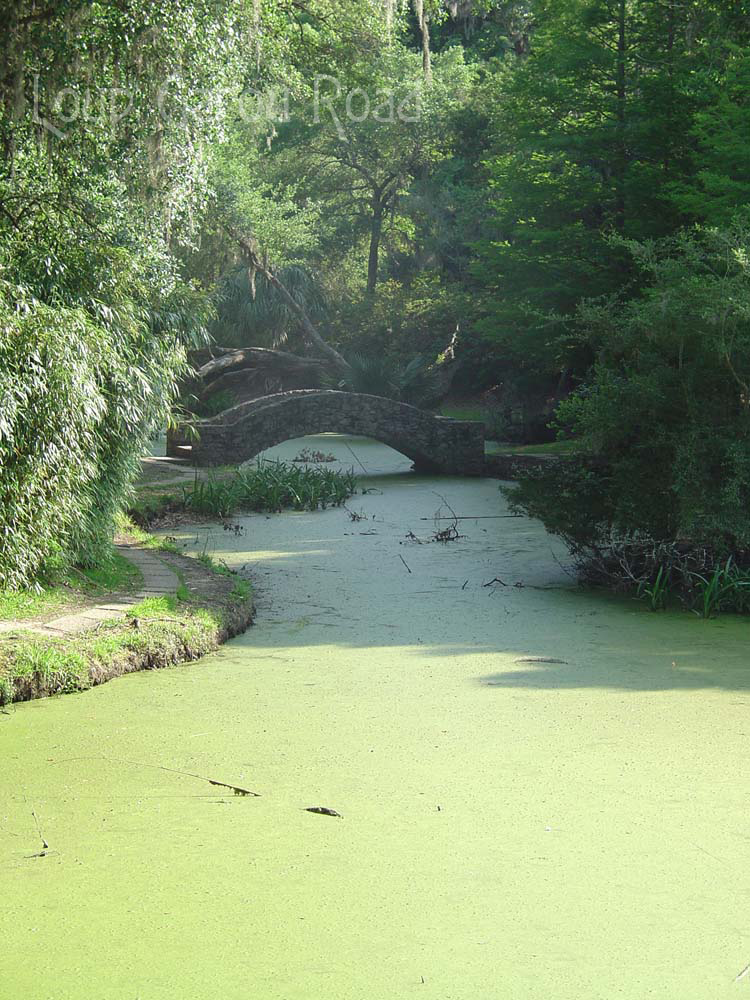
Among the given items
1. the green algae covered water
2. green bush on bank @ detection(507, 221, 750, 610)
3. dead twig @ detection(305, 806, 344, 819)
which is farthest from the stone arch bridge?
dead twig @ detection(305, 806, 344, 819)

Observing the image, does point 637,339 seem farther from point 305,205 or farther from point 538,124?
point 305,205

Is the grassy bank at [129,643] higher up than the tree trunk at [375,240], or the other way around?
the tree trunk at [375,240]

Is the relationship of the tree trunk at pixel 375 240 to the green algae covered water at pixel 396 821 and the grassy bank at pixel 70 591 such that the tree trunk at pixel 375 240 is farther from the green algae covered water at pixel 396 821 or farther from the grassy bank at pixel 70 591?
the green algae covered water at pixel 396 821

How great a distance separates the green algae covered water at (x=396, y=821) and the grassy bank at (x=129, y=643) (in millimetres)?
123

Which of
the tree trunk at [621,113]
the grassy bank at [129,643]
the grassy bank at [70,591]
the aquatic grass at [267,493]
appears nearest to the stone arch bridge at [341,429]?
the aquatic grass at [267,493]

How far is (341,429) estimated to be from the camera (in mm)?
16047

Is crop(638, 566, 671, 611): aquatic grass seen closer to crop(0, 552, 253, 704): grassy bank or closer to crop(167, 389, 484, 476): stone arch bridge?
crop(0, 552, 253, 704): grassy bank

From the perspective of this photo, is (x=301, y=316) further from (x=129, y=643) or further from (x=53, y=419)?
(x=129, y=643)

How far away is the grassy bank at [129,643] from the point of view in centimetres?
501

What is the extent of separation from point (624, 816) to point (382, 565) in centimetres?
530

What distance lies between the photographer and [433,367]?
24062 mm

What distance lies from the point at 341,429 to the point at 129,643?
1066cm

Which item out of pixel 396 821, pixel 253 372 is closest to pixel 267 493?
pixel 396 821

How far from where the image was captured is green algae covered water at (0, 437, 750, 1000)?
2688 millimetres
